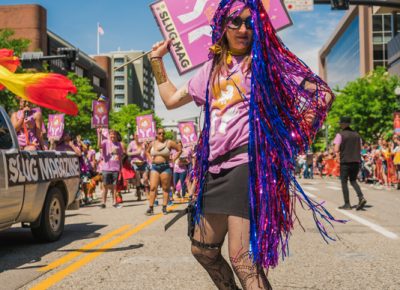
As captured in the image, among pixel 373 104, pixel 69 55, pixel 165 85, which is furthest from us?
pixel 373 104

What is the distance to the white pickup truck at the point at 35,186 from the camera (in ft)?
20.1

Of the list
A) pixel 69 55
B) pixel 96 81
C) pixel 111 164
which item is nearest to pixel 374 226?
pixel 111 164

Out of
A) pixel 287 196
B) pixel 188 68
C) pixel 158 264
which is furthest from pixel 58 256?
pixel 287 196

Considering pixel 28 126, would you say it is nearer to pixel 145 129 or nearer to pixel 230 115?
pixel 230 115

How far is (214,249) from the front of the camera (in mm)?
2957

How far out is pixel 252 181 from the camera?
9.15 ft

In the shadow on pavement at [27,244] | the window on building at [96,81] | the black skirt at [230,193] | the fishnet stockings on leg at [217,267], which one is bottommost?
the shadow on pavement at [27,244]

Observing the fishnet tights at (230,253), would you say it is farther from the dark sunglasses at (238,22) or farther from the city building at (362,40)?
the city building at (362,40)

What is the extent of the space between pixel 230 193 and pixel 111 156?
10546 mm

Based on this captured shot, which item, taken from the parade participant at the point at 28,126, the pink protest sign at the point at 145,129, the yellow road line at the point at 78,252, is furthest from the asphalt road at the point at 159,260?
the pink protest sign at the point at 145,129

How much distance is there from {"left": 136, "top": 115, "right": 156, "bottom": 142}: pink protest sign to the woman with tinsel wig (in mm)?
19764

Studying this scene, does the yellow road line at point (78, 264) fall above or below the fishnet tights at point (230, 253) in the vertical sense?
below

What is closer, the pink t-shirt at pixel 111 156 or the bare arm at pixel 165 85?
the bare arm at pixel 165 85

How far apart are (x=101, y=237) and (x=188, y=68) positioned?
4.18m
